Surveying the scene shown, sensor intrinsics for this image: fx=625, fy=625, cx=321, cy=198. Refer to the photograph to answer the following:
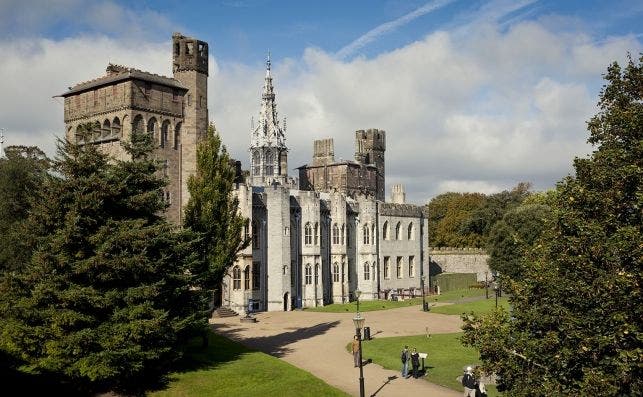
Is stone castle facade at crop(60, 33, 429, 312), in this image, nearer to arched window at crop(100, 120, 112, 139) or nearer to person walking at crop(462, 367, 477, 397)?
arched window at crop(100, 120, 112, 139)

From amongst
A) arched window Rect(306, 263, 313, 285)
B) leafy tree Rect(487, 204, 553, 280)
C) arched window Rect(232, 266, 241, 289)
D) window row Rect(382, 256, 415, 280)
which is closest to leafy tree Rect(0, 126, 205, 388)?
arched window Rect(232, 266, 241, 289)

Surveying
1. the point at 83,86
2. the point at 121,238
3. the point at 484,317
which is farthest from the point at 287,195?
the point at 484,317

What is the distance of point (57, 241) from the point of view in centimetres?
2344

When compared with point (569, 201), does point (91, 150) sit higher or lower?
higher

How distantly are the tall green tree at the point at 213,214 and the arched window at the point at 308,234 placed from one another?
2275 cm

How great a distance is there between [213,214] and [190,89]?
23.9 metres

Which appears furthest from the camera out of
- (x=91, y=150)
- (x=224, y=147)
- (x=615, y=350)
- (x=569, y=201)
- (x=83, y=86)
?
(x=83, y=86)

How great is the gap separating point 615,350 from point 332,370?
15.9 m

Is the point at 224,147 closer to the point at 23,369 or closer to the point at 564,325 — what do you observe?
the point at 23,369

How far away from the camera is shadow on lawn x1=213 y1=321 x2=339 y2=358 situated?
33428mm

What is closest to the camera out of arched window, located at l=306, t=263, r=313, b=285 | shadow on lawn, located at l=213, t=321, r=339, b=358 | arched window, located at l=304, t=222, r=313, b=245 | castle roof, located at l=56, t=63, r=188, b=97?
shadow on lawn, located at l=213, t=321, r=339, b=358

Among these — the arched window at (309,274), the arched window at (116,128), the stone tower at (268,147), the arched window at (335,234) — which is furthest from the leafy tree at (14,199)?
the stone tower at (268,147)

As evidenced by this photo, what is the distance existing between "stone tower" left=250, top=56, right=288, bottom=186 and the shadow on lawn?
5094 cm

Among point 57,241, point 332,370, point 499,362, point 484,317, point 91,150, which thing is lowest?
point 332,370
